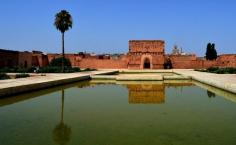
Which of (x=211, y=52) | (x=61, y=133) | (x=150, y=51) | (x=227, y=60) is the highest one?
(x=211, y=52)

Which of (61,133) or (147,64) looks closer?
(61,133)

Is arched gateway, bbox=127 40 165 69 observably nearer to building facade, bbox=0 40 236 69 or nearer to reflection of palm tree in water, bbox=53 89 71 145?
building facade, bbox=0 40 236 69

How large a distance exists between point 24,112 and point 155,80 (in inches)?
372

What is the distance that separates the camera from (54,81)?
1238cm

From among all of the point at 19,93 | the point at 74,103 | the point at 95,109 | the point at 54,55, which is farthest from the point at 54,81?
the point at 54,55

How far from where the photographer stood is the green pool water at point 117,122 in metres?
4.29

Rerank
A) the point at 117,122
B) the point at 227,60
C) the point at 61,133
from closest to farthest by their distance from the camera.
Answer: the point at 61,133 → the point at 117,122 → the point at 227,60

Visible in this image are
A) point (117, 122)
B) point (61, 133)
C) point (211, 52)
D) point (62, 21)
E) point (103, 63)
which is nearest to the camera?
point (61, 133)

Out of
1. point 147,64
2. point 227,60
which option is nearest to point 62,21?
point 147,64

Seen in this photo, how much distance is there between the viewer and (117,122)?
17.8 ft

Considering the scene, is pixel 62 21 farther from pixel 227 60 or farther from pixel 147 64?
pixel 227 60

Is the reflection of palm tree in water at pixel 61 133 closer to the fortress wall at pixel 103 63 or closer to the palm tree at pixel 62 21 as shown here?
the palm tree at pixel 62 21

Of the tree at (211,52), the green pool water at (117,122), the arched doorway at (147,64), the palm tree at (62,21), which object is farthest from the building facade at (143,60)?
the green pool water at (117,122)

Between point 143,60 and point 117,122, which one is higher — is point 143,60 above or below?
above
